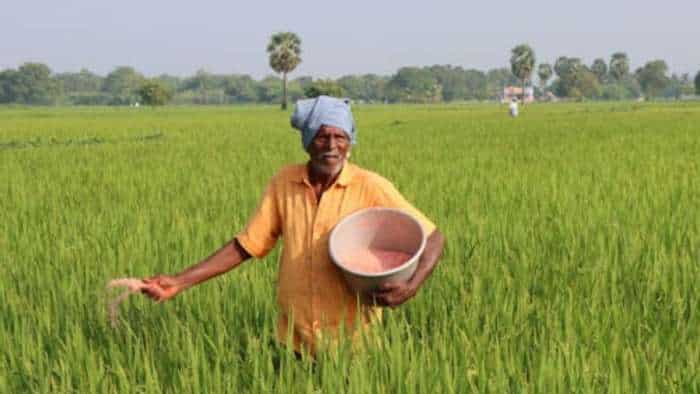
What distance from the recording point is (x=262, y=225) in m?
1.92

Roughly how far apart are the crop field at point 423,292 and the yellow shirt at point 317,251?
0.27 feet

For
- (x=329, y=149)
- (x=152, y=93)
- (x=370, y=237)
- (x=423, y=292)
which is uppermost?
(x=152, y=93)

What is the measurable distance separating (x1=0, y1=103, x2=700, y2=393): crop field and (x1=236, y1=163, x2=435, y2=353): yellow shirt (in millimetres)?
81

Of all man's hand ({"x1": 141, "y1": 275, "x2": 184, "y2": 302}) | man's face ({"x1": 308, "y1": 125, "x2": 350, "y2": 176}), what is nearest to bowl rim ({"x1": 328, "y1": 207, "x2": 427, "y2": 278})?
man's face ({"x1": 308, "y1": 125, "x2": 350, "y2": 176})

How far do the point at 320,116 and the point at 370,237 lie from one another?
32 cm

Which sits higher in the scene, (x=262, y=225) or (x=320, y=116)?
(x=320, y=116)

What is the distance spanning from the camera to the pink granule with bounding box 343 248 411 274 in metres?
1.82

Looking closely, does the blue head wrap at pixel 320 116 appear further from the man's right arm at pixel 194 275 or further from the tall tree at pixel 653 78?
the tall tree at pixel 653 78

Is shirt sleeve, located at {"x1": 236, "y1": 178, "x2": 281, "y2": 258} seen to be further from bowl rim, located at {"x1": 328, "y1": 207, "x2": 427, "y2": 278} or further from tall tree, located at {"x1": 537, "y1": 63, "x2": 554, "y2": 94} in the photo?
tall tree, located at {"x1": 537, "y1": 63, "x2": 554, "y2": 94}

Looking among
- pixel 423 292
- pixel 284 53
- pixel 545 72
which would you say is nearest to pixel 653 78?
pixel 545 72

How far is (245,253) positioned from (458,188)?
12.4ft

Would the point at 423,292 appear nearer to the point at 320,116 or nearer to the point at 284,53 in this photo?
the point at 320,116

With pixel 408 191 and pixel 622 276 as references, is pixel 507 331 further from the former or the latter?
pixel 408 191

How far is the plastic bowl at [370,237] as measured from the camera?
1.73m
